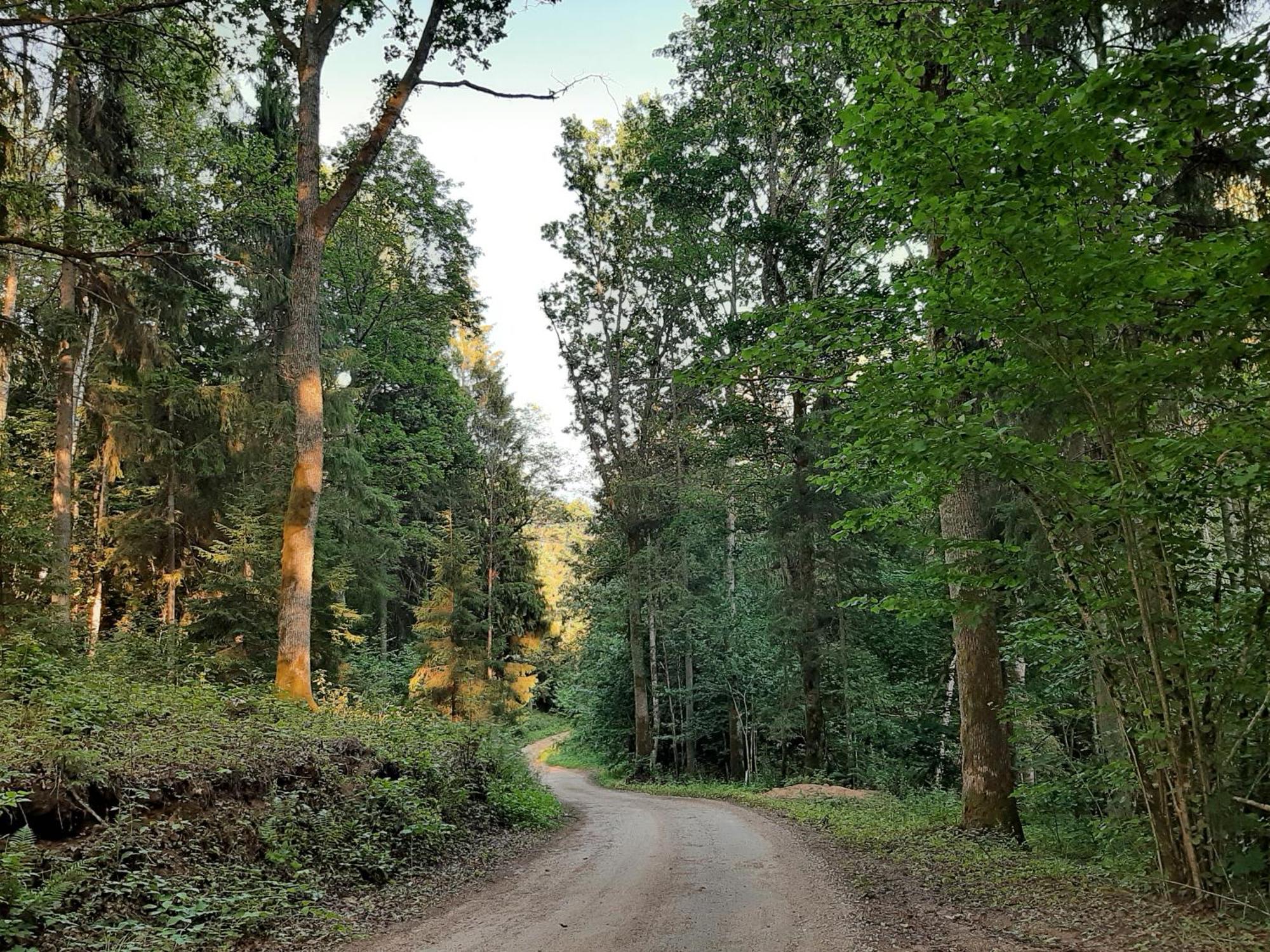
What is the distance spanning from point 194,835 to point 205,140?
14.4 meters

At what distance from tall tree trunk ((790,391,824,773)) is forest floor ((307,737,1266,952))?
8.25 metres

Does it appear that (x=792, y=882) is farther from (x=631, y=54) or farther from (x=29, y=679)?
(x=631, y=54)

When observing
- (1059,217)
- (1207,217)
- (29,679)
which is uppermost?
(1207,217)

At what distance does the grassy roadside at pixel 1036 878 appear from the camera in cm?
423

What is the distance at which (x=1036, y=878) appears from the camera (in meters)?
6.21

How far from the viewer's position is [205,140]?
14.7 metres

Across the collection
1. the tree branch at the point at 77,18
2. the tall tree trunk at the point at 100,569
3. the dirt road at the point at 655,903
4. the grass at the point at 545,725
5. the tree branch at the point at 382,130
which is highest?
the tree branch at the point at 382,130

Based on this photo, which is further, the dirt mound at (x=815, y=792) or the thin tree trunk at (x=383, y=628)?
the thin tree trunk at (x=383, y=628)

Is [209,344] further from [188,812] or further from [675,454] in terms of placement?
[188,812]

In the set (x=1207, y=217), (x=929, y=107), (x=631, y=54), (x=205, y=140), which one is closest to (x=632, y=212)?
(x=631, y=54)

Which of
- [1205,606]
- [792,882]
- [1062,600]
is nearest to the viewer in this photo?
[1205,606]

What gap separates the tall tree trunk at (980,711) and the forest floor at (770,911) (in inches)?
56.2

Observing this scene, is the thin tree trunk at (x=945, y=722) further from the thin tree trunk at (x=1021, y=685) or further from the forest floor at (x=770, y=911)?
the forest floor at (x=770, y=911)

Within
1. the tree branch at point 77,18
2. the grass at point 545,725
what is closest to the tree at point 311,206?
the tree branch at point 77,18
